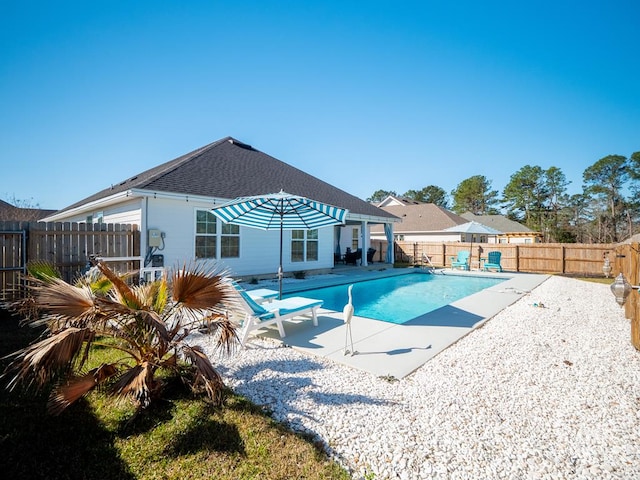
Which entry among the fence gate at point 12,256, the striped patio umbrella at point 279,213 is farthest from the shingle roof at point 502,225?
the fence gate at point 12,256

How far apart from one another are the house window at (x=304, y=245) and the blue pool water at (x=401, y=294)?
2.62 m

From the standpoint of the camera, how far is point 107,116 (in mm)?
→ 14336

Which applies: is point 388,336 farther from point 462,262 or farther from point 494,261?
point 494,261

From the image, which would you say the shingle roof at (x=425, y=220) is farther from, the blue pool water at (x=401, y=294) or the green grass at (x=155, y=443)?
the green grass at (x=155, y=443)

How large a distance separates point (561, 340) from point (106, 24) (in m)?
14.6

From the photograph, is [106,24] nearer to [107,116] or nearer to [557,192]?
[107,116]

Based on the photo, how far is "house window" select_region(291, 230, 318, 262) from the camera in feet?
48.1

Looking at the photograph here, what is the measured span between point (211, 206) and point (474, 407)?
10195 millimetres

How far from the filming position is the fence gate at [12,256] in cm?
731

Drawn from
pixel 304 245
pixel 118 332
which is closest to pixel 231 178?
pixel 304 245

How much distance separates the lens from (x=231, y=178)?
42.5 ft

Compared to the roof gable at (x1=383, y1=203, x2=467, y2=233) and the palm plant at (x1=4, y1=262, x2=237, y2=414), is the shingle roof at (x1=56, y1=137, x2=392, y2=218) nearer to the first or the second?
the palm plant at (x1=4, y1=262, x2=237, y2=414)

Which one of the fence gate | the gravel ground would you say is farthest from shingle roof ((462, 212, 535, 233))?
the fence gate

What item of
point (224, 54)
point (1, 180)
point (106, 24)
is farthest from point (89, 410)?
point (1, 180)
